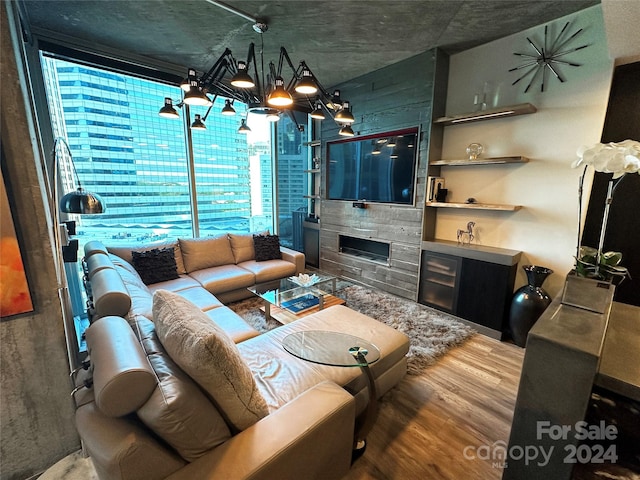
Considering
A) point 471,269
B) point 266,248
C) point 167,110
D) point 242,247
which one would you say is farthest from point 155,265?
point 471,269

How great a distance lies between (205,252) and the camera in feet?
12.2

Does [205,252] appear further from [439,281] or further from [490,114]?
[490,114]

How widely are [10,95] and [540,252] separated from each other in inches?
161

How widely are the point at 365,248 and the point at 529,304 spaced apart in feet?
7.37

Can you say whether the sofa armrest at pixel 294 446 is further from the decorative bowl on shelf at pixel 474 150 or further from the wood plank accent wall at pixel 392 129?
the decorative bowl on shelf at pixel 474 150

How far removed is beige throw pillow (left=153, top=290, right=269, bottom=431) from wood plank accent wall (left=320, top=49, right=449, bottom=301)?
293 centimetres

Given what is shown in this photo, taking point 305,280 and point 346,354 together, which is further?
point 305,280

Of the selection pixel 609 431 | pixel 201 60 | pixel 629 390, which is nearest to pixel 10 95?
pixel 629 390

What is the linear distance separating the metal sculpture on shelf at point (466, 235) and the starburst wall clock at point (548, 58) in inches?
57.9

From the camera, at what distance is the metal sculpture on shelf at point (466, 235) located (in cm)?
334

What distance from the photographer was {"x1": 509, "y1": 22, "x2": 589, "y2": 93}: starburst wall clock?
8.63ft

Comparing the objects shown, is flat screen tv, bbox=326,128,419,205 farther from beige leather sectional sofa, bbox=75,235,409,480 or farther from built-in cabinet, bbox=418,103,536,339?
beige leather sectional sofa, bbox=75,235,409,480

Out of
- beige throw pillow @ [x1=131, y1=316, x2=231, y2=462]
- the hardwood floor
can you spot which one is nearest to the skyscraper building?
beige throw pillow @ [x1=131, y1=316, x2=231, y2=462]

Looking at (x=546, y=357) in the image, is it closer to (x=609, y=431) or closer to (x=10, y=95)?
(x=609, y=431)
